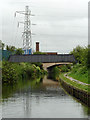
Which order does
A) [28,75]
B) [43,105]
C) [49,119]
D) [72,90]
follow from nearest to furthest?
[49,119] → [43,105] → [72,90] → [28,75]

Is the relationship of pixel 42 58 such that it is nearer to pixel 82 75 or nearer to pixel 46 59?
pixel 46 59

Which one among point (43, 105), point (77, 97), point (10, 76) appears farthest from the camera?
point (10, 76)

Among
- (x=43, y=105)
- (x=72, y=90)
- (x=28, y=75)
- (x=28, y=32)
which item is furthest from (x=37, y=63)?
(x=43, y=105)

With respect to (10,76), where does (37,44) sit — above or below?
above

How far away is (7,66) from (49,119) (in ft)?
88.4

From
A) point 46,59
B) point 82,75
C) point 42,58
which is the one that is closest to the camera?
point 82,75

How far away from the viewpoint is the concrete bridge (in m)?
74.6

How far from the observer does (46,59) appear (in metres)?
76.9

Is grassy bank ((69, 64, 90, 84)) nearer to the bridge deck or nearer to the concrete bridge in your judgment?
the concrete bridge

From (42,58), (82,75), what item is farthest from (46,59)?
(82,75)

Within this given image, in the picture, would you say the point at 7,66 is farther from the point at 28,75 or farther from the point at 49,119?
the point at 49,119

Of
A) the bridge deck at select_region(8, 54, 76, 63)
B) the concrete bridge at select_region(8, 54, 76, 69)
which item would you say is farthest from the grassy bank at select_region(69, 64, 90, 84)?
the bridge deck at select_region(8, 54, 76, 63)

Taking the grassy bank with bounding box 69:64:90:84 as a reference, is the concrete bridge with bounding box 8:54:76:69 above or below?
above

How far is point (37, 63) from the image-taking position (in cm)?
7425
